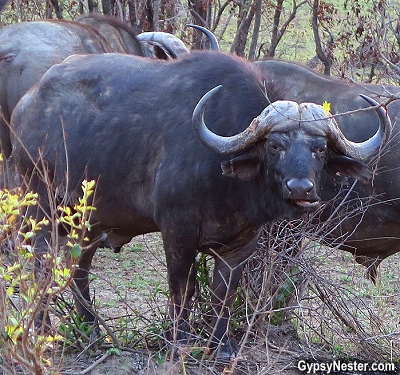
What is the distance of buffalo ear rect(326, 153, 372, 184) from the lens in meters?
4.80

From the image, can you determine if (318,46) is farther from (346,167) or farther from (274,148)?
(274,148)

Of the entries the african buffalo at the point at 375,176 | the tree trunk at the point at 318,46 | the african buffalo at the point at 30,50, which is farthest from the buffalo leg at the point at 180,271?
the tree trunk at the point at 318,46

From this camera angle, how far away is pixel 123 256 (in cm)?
805

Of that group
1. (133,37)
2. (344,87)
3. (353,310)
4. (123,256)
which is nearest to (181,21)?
(133,37)

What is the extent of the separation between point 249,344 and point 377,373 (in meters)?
0.82

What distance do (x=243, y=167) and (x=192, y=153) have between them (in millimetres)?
388

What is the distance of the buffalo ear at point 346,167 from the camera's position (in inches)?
189

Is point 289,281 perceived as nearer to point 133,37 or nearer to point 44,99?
point 44,99

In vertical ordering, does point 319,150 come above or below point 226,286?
above

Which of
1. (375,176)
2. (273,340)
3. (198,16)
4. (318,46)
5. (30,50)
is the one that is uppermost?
(30,50)

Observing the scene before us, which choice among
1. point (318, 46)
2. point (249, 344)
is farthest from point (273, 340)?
point (318, 46)

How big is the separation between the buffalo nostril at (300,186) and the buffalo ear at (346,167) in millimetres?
501

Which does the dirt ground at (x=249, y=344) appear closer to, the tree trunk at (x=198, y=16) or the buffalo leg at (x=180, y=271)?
the buffalo leg at (x=180, y=271)

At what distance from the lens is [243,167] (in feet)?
15.6
